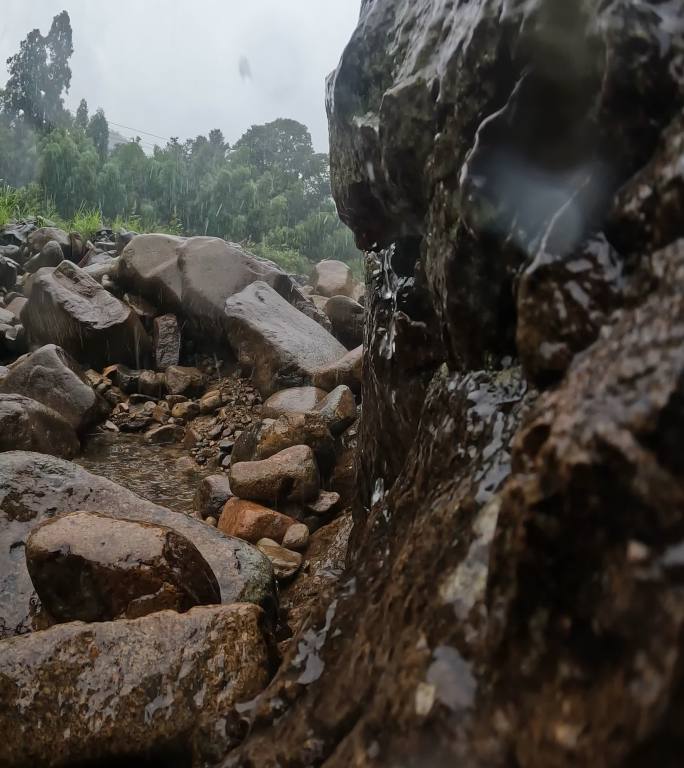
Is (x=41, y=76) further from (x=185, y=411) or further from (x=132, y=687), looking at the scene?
(x=132, y=687)

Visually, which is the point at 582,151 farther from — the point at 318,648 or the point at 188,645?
the point at 188,645

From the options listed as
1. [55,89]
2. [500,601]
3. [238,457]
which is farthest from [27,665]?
[55,89]

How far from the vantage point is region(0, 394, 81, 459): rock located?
5.92 meters

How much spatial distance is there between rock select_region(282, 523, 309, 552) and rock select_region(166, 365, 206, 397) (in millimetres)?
4640

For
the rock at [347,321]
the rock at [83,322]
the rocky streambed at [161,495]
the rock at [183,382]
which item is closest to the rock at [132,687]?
the rocky streambed at [161,495]

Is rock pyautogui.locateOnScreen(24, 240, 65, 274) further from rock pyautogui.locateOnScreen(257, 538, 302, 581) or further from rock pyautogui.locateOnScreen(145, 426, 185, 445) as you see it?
rock pyautogui.locateOnScreen(257, 538, 302, 581)

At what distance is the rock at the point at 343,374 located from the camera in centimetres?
668

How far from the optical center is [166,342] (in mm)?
9578

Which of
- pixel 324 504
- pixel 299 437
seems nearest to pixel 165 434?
pixel 299 437

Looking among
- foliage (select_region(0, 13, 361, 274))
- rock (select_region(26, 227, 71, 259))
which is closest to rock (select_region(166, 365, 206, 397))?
rock (select_region(26, 227, 71, 259))

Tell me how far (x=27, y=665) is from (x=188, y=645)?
53cm

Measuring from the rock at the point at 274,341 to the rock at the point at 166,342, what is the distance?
49.9 inches

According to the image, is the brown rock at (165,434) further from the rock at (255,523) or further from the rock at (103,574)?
the rock at (103,574)

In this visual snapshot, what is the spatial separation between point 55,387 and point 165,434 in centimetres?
135
